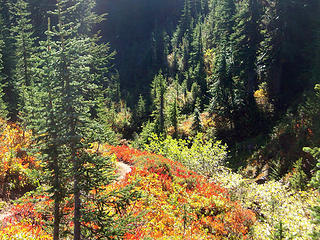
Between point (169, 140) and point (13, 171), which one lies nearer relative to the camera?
point (13, 171)

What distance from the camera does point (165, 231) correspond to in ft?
33.0

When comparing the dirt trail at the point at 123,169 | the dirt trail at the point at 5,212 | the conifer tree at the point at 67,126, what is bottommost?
the dirt trail at the point at 5,212

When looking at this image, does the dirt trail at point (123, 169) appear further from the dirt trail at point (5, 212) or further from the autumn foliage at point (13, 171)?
the dirt trail at point (5, 212)

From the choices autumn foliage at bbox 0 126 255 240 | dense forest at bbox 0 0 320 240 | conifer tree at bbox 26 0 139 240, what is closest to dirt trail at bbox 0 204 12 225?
dense forest at bbox 0 0 320 240

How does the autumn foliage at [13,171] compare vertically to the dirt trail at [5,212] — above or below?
above

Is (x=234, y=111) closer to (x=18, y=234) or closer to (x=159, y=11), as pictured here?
(x=18, y=234)

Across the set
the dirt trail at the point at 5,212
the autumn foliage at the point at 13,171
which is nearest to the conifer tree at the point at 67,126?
the dirt trail at the point at 5,212

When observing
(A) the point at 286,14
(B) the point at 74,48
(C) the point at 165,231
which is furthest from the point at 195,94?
(B) the point at 74,48

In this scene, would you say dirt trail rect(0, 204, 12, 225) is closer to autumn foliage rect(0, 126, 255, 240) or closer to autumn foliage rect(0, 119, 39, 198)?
autumn foliage rect(0, 126, 255, 240)

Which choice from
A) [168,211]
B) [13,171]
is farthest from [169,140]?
[13,171]

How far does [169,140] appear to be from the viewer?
25250 mm

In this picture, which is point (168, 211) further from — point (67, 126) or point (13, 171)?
point (13, 171)

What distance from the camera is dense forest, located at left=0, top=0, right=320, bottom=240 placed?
20.9 feet

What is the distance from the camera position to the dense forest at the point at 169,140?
251 inches
